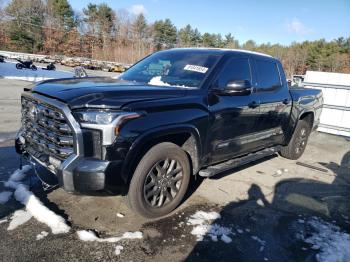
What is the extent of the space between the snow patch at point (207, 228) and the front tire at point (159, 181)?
Answer: 31cm

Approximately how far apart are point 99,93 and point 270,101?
3011mm

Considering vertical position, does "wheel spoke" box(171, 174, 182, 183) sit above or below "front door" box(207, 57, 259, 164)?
below

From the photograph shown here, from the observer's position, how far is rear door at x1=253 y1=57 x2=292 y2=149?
5.05 metres

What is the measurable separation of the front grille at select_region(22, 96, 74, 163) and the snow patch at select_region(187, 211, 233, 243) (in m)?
1.57

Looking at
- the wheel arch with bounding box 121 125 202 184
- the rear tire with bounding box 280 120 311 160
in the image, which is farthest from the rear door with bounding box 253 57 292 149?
the wheel arch with bounding box 121 125 202 184

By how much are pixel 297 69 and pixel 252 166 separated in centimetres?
8514

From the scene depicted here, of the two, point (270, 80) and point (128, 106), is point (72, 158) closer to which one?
point (128, 106)

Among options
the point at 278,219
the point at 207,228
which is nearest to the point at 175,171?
the point at 207,228

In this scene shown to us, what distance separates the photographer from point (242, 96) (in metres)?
4.57

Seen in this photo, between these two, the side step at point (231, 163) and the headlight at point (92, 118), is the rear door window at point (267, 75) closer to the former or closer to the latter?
the side step at point (231, 163)

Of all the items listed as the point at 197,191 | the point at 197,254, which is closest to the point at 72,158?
the point at 197,254

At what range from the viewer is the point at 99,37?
79688mm

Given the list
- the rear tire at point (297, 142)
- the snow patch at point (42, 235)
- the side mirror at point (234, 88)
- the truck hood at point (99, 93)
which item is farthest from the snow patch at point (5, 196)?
the rear tire at point (297, 142)

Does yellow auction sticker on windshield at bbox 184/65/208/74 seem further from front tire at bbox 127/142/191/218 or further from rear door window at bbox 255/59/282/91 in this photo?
rear door window at bbox 255/59/282/91
